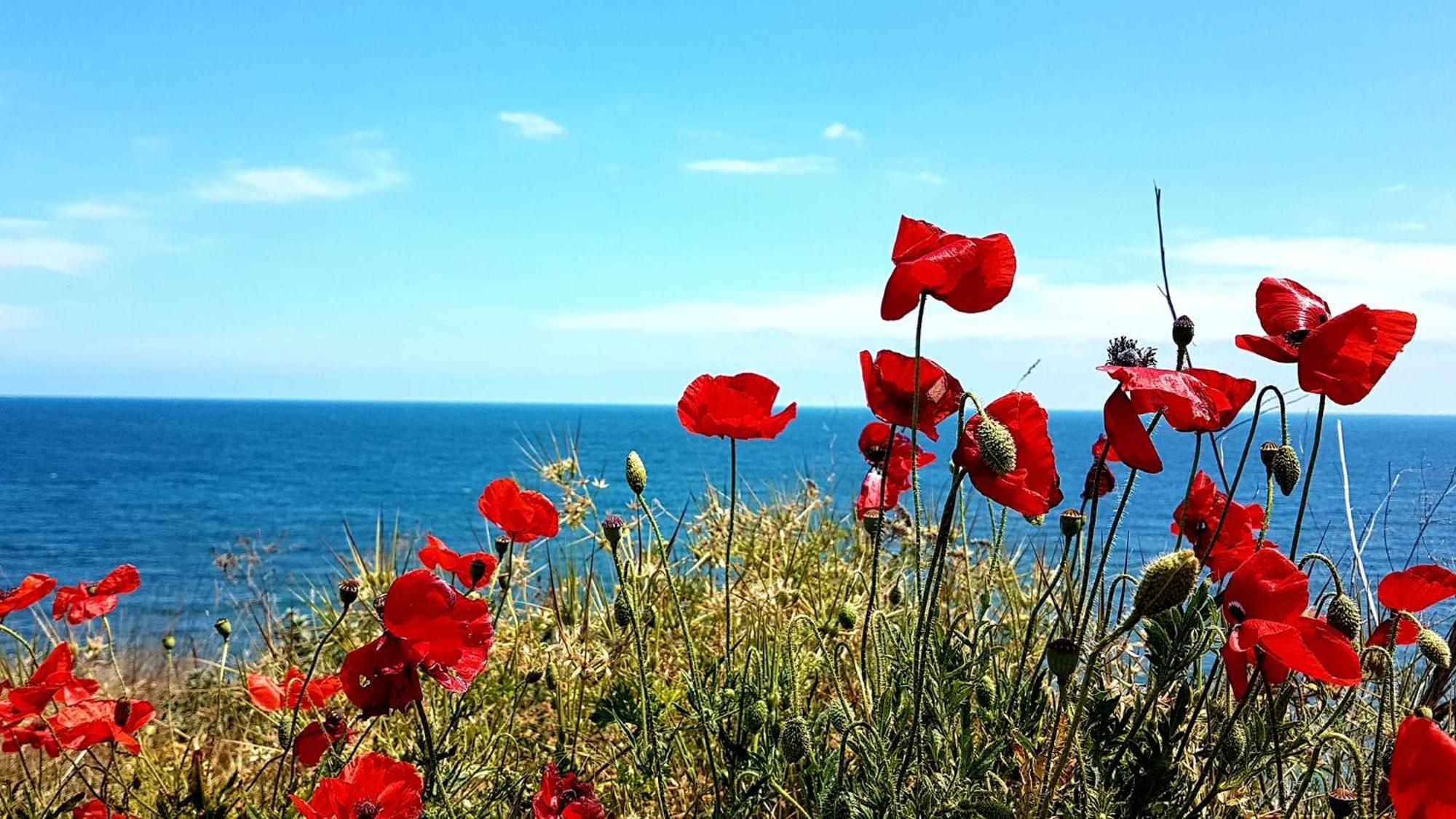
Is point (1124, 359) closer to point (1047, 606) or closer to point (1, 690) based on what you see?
point (1047, 606)

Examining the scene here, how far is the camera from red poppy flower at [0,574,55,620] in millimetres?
1916

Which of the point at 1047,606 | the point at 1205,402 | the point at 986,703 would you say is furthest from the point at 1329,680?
the point at 1047,606

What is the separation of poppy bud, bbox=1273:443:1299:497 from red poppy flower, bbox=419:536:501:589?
1.32 meters

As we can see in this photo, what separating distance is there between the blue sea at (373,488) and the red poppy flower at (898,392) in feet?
0.18

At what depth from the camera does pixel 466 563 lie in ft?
6.57

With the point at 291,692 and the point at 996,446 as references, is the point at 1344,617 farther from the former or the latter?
the point at 291,692

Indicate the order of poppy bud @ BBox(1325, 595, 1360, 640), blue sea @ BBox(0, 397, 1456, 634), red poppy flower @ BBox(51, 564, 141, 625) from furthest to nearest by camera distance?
blue sea @ BBox(0, 397, 1456, 634)
red poppy flower @ BBox(51, 564, 141, 625)
poppy bud @ BBox(1325, 595, 1360, 640)

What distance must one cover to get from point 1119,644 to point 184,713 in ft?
11.0

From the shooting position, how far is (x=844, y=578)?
11.7 feet

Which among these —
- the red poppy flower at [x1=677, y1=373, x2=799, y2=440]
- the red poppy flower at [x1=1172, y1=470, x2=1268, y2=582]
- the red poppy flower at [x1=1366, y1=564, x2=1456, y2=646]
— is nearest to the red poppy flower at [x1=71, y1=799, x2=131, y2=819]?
the red poppy flower at [x1=677, y1=373, x2=799, y2=440]

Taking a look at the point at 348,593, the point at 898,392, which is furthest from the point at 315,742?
the point at 898,392

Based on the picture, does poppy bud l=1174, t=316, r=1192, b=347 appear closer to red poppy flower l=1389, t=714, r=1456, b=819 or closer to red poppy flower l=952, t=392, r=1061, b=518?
red poppy flower l=952, t=392, r=1061, b=518

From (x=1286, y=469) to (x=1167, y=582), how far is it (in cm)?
51

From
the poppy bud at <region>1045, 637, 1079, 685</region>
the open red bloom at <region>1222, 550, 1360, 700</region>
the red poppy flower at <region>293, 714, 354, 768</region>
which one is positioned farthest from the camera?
the red poppy flower at <region>293, 714, 354, 768</region>
